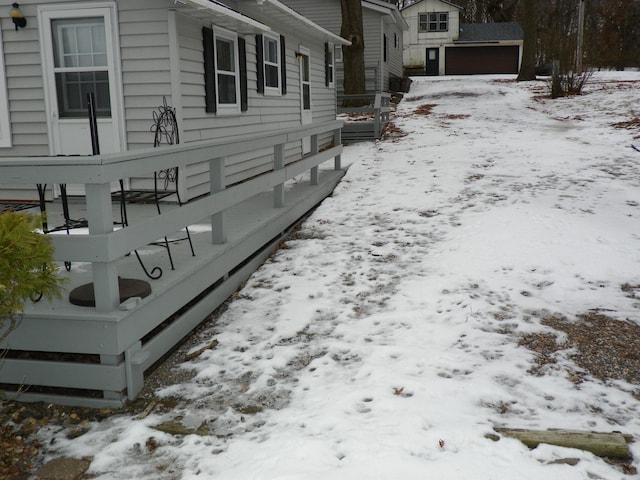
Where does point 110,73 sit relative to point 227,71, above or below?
below

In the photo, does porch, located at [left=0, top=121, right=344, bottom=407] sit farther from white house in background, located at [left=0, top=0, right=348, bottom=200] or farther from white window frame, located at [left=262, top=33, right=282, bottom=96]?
white window frame, located at [left=262, top=33, right=282, bottom=96]

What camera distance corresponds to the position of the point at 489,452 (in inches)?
115

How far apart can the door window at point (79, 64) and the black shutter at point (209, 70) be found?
1.32 meters

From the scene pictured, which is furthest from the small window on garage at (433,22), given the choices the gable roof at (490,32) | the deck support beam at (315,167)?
the deck support beam at (315,167)

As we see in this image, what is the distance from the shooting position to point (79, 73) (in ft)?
25.1

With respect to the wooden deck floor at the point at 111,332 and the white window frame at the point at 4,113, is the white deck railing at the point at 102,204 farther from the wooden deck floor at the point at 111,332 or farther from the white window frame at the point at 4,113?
the white window frame at the point at 4,113

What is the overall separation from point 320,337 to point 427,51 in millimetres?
41337

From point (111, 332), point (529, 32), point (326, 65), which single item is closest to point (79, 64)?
point (111, 332)

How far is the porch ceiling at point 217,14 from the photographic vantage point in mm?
7102

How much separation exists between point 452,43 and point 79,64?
38.2 metres

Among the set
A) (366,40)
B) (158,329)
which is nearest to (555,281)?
(158,329)

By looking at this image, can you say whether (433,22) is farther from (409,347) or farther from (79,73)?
(409,347)

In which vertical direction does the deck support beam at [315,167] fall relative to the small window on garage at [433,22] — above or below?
below

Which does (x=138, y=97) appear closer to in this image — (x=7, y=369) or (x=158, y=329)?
(x=158, y=329)
